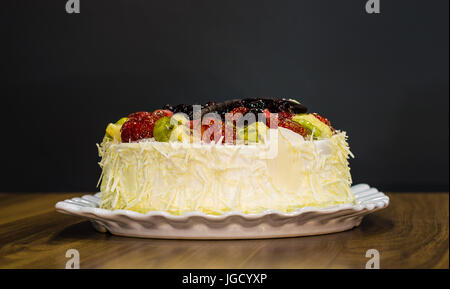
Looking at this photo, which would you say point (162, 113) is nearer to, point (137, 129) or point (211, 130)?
point (137, 129)

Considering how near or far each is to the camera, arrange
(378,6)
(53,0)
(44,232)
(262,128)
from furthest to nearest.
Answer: (53,0), (378,6), (44,232), (262,128)

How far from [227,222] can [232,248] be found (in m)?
0.09

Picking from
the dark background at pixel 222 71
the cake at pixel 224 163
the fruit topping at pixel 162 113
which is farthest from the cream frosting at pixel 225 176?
the dark background at pixel 222 71

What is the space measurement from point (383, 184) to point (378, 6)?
1133 mm

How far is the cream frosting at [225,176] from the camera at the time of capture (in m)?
1.72

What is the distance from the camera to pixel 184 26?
148 inches

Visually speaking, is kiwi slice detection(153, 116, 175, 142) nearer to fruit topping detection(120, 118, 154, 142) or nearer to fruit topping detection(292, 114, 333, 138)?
fruit topping detection(120, 118, 154, 142)

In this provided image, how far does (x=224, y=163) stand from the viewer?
67.8 inches

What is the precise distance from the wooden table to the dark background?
5.30ft

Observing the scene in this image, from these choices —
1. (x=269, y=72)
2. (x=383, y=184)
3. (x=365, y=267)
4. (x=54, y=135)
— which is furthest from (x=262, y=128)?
(x=54, y=135)

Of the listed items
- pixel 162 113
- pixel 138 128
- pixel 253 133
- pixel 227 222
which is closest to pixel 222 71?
pixel 162 113

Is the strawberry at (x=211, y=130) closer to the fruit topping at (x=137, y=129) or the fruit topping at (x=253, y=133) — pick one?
the fruit topping at (x=253, y=133)

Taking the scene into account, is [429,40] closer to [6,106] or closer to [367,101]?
[367,101]

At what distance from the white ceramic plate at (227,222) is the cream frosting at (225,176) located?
60mm
